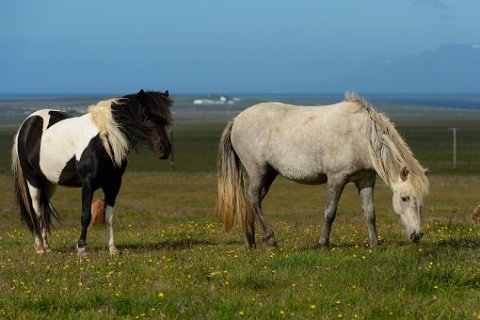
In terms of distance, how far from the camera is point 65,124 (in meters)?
13.5

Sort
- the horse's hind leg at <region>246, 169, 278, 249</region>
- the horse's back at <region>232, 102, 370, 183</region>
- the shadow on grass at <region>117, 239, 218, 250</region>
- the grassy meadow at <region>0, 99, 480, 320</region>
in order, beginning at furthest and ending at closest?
the shadow on grass at <region>117, 239, 218, 250</region>
the horse's hind leg at <region>246, 169, 278, 249</region>
the horse's back at <region>232, 102, 370, 183</region>
the grassy meadow at <region>0, 99, 480, 320</region>

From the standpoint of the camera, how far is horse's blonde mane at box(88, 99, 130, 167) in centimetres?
1273

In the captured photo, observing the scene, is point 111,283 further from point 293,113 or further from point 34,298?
point 293,113

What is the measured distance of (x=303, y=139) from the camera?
12805 mm

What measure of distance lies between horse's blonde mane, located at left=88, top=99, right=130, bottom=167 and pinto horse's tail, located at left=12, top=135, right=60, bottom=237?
1965 millimetres

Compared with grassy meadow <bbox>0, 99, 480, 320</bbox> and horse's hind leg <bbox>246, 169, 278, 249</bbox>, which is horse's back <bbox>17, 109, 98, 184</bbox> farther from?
horse's hind leg <bbox>246, 169, 278, 249</bbox>

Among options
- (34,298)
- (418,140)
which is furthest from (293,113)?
(418,140)

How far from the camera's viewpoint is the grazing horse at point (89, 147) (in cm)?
1281

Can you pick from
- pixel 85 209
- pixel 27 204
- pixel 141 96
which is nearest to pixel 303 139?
pixel 141 96

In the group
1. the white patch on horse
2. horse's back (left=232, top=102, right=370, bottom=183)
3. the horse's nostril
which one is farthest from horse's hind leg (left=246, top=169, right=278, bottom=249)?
the white patch on horse

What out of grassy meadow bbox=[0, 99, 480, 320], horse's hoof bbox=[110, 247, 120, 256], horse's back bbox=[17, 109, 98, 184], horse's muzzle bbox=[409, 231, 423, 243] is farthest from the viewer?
horse's back bbox=[17, 109, 98, 184]

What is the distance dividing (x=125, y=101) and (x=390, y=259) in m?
5.11

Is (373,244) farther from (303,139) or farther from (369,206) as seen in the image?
(303,139)

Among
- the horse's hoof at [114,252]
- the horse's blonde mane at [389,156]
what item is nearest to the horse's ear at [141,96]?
the horse's hoof at [114,252]
